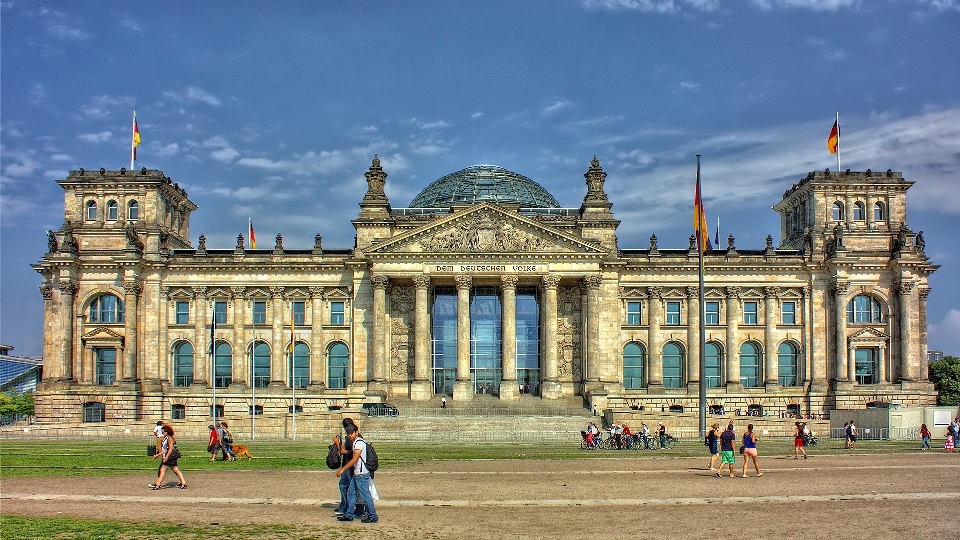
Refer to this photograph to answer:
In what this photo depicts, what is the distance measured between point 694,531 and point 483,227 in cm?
5905

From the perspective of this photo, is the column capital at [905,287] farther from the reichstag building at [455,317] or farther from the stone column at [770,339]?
the stone column at [770,339]

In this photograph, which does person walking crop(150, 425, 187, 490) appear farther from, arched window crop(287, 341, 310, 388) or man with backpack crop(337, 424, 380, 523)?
arched window crop(287, 341, 310, 388)

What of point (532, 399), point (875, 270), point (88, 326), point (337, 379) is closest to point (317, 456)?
point (532, 399)

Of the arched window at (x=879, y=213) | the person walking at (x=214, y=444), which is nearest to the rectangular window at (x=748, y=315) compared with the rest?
the arched window at (x=879, y=213)

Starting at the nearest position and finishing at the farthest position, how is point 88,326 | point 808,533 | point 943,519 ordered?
point 808,533 → point 943,519 → point 88,326

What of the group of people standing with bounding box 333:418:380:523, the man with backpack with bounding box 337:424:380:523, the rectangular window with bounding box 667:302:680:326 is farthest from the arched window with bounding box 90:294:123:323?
the man with backpack with bounding box 337:424:380:523

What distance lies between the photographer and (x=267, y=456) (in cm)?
4531

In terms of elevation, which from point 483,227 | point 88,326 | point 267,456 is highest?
point 483,227

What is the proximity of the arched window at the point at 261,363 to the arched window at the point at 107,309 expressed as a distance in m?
12.6

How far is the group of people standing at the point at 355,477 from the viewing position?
2238 cm

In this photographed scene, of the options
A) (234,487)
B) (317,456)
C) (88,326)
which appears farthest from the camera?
(88,326)

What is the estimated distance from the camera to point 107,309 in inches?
3339

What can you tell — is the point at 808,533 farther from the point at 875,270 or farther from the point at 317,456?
the point at 875,270

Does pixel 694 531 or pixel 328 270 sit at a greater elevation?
pixel 328 270
